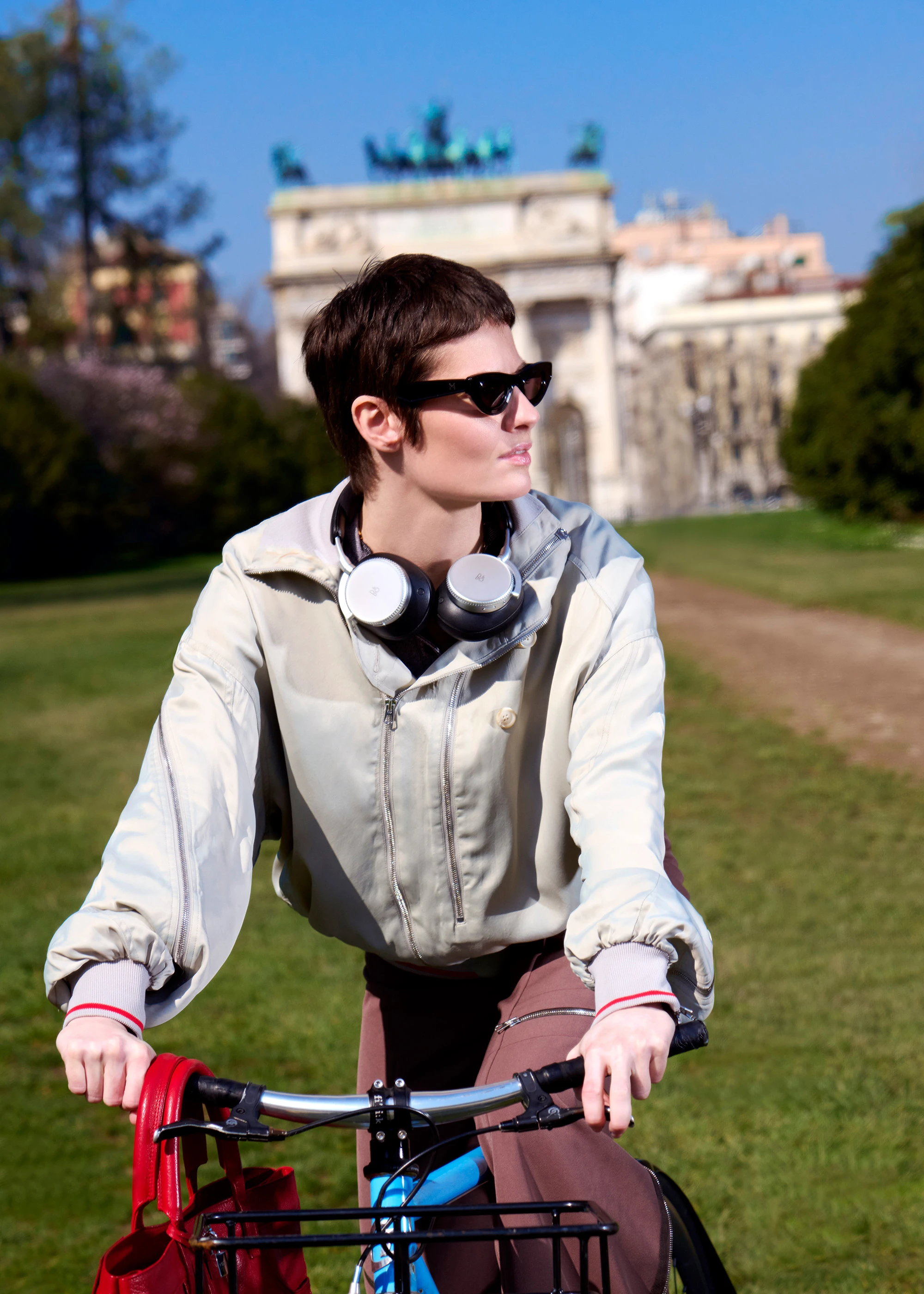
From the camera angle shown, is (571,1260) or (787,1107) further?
(787,1107)

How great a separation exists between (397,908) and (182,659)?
19.7 inches

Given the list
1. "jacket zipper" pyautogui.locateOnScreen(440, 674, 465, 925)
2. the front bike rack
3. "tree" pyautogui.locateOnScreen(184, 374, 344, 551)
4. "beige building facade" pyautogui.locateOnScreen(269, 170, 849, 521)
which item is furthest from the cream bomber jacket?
"beige building facade" pyautogui.locateOnScreen(269, 170, 849, 521)

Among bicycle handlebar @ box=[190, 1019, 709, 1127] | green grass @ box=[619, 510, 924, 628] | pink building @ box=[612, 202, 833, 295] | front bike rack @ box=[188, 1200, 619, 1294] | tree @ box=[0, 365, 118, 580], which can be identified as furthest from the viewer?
pink building @ box=[612, 202, 833, 295]

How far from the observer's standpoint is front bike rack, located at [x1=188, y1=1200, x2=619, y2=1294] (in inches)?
54.4

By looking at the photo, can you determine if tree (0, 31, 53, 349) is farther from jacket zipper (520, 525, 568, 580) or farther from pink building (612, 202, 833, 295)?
pink building (612, 202, 833, 295)

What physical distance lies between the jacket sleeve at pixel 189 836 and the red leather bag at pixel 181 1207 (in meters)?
0.22

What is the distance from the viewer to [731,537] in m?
35.4

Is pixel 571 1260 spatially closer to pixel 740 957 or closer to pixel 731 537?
pixel 740 957

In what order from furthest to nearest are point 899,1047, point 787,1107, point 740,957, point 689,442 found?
point 689,442, point 740,957, point 899,1047, point 787,1107

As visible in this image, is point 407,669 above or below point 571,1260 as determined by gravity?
above

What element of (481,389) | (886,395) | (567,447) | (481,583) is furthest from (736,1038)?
(567,447)

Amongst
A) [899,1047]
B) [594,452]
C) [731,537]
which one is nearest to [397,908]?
[899,1047]

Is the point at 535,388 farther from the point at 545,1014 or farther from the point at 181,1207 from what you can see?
the point at 181,1207

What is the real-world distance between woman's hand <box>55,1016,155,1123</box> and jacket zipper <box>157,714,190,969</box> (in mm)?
207
